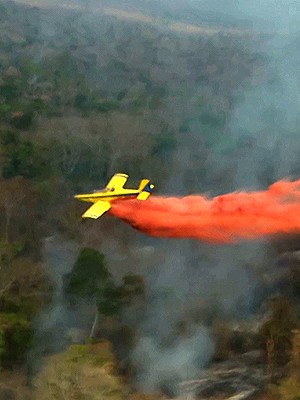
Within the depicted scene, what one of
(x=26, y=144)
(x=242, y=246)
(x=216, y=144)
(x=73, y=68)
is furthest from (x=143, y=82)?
(x=242, y=246)

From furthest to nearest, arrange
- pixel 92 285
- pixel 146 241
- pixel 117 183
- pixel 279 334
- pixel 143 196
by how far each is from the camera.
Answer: pixel 146 241 → pixel 117 183 → pixel 143 196 → pixel 92 285 → pixel 279 334

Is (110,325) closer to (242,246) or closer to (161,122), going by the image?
(242,246)

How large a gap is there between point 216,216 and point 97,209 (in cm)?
258

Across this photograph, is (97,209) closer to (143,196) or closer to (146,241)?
(143,196)

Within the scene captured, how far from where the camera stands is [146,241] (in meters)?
18.4

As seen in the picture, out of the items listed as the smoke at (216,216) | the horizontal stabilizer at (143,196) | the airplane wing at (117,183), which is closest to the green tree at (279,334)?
the smoke at (216,216)

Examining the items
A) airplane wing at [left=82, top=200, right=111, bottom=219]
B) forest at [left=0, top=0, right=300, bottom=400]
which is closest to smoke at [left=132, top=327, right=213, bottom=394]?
forest at [left=0, top=0, right=300, bottom=400]

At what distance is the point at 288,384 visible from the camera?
1251 centimetres

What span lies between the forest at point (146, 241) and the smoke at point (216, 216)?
1210 mm

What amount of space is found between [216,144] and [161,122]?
209 cm

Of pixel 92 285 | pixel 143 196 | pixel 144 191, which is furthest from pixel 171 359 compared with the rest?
pixel 144 191

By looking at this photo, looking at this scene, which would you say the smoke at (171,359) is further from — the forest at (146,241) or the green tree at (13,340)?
the green tree at (13,340)

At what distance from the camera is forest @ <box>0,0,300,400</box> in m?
14.0

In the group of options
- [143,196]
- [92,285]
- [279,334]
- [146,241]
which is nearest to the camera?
[279,334]
